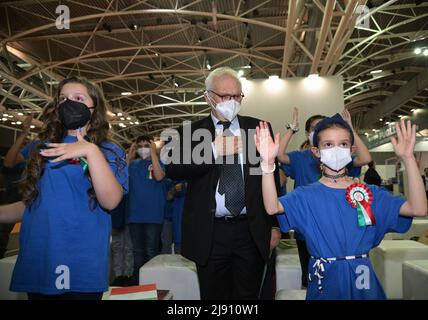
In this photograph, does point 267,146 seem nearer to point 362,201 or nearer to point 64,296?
point 362,201

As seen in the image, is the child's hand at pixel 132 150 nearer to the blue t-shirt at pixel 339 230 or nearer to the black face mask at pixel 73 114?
the black face mask at pixel 73 114

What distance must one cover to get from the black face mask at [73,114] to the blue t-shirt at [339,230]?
101 centimetres

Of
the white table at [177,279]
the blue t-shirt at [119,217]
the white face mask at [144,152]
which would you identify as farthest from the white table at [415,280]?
the blue t-shirt at [119,217]

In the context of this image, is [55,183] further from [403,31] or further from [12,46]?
[403,31]

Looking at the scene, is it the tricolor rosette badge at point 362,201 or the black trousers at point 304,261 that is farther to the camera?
the black trousers at point 304,261

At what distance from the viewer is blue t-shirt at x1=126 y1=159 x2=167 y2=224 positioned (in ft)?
12.8

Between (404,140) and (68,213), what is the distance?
152cm

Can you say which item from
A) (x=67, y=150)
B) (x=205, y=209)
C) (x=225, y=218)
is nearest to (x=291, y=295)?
(x=225, y=218)

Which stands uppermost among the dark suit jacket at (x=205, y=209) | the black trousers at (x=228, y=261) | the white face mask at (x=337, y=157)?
the white face mask at (x=337, y=157)

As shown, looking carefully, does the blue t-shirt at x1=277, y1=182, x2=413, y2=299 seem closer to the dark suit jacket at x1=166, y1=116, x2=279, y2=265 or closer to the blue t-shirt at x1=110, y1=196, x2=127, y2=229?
the dark suit jacket at x1=166, y1=116, x2=279, y2=265

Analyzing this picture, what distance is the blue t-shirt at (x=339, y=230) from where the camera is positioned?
61.8 inches

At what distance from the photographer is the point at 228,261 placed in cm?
186
